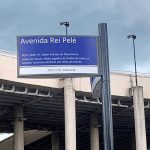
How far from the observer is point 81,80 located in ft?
163

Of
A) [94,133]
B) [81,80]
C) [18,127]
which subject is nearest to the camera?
[81,80]

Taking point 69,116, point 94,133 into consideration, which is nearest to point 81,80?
point 69,116

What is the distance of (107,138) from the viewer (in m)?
13.2

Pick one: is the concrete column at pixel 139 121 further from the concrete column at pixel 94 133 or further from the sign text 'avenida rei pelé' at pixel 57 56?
the sign text 'avenida rei pelé' at pixel 57 56

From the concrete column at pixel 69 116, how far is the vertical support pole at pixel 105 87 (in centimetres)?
3286

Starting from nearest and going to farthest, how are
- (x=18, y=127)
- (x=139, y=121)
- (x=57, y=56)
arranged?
(x=57, y=56) → (x=139, y=121) → (x=18, y=127)

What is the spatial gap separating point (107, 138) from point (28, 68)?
3.23 meters

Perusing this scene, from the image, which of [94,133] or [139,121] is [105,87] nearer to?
[139,121]

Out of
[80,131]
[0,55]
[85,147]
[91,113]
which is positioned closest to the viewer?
[0,55]

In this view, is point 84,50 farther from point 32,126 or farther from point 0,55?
point 32,126

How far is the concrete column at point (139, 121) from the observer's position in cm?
5062

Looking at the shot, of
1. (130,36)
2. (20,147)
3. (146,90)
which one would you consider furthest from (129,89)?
(20,147)

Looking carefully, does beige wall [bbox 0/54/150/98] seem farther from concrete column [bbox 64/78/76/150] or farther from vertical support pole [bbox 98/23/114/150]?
vertical support pole [bbox 98/23/114/150]

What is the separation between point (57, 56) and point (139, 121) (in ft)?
124
